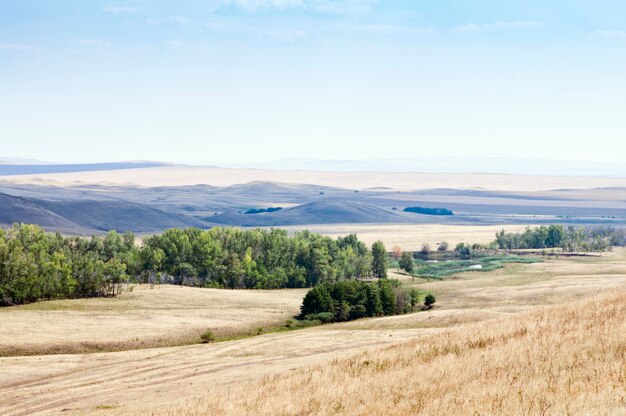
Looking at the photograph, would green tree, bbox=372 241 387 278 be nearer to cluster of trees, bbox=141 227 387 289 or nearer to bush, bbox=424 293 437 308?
cluster of trees, bbox=141 227 387 289

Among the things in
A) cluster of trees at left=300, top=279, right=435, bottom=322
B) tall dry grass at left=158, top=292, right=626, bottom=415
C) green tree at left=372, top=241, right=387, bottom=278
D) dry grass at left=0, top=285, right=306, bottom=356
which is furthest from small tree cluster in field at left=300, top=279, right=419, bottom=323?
tall dry grass at left=158, top=292, right=626, bottom=415

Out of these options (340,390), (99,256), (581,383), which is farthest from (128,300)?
(581,383)

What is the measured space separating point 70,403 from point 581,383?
32.3 m

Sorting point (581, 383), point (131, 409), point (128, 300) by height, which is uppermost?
point (581, 383)

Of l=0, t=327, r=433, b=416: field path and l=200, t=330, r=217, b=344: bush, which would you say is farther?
l=200, t=330, r=217, b=344: bush

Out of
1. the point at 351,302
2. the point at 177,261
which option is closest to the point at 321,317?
the point at 351,302

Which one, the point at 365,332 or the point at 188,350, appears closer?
the point at 188,350

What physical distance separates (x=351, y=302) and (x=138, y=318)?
29.0m

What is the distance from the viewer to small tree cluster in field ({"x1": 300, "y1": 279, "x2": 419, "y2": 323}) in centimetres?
11006

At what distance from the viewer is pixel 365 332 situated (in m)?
81.2

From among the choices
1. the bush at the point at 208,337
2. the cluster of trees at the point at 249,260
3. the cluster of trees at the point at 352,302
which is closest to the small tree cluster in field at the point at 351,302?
the cluster of trees at the point at 352,302

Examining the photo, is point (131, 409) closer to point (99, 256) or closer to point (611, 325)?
point (611, 325)

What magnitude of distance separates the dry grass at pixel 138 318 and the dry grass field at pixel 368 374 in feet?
34.1

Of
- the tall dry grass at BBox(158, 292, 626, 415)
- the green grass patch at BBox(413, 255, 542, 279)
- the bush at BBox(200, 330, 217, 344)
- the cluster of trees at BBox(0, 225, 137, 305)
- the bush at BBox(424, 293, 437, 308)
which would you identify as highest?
the tall dry grass at BBox(158, 292, 626, 415)
